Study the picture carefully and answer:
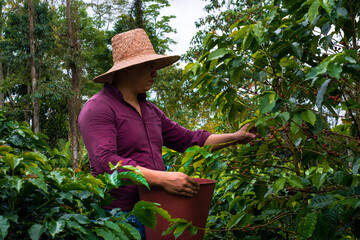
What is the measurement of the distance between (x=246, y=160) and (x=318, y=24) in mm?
768

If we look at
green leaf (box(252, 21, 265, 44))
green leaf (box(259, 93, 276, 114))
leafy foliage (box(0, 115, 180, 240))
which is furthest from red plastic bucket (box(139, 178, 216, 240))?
green leaf (box(252, 21, 265, 44))

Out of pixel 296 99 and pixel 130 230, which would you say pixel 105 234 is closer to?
pixel 130 230

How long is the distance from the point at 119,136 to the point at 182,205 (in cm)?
52

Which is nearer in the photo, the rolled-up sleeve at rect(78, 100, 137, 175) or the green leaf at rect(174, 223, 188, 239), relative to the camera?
the green leaf at rect(174, 223, 188, 239)

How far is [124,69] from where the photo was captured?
229 cm

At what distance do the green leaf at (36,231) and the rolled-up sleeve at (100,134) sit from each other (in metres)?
0.59

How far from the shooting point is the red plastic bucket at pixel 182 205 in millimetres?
1793

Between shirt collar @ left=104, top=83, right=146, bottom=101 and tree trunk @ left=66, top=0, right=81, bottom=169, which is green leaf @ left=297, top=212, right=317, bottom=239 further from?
tree trunk @ left=66, top=0, right=81, bottom=169

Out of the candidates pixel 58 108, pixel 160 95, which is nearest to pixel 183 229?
pixel 160 95

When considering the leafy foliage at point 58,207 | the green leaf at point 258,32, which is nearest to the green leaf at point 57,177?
the leafy foliage at point 58,207

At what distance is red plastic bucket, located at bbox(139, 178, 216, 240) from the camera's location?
1.79 metres

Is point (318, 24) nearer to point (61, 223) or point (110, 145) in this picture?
point (110, 145)

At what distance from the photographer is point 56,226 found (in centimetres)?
130

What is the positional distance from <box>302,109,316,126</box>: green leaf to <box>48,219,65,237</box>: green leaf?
38.0 inches
